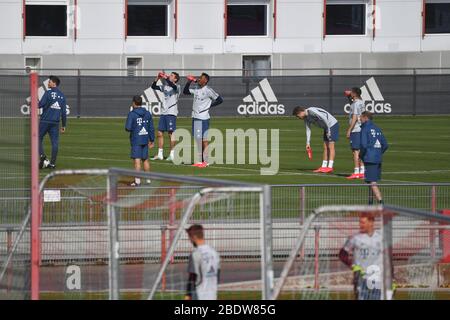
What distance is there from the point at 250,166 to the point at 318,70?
812 inches

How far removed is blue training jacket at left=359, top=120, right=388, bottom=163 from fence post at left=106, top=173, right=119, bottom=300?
9760 millimetres

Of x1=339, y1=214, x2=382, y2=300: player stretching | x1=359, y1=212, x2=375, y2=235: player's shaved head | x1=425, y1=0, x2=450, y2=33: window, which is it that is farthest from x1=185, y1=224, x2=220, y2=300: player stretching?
x1=425, y1=0, x2=450, y2=33: window

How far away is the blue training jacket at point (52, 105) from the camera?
25.1 m

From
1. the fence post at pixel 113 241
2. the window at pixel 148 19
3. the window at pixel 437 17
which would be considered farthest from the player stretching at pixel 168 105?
the window at pixel 437 17

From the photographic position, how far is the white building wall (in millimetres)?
48094

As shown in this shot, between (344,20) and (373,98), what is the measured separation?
29.6ft

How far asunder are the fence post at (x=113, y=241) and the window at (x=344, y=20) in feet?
128

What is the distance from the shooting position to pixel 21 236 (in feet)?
48.2

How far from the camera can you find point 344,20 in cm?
5156

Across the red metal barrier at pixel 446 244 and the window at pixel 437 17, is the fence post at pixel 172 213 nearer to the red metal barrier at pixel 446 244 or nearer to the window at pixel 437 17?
the red metal barrier at pixel 446 244

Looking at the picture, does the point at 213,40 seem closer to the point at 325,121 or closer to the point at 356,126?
the point at 356,126

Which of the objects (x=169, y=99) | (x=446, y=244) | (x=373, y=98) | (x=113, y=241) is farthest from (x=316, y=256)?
(x=373, y=98)

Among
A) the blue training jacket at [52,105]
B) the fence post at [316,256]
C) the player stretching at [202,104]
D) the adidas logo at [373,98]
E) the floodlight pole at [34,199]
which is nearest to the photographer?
the fence post at [316,256]

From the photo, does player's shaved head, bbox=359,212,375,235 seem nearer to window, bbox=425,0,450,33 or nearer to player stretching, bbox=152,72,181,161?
player stretching, bbox=152,72,181,161
